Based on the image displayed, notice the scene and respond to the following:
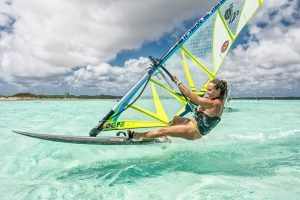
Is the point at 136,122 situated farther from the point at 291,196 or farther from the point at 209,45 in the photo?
the point at 291,196

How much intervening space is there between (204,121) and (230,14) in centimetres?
329

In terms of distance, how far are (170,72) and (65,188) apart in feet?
11.6

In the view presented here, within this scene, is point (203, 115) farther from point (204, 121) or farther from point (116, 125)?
point (116, 125)

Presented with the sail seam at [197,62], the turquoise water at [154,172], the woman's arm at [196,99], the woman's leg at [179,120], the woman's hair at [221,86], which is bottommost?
the turquoise water at [154,172]

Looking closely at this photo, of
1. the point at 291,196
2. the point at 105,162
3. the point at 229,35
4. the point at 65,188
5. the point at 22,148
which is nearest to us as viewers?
the point at 291,196

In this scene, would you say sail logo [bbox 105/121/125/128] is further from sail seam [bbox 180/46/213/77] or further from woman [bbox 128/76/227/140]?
sail seam [bbox 180/46/213/77]

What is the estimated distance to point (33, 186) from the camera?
5113 mm

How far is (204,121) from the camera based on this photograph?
5762 millimetres

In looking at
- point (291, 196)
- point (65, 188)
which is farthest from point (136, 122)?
point (291, 196)

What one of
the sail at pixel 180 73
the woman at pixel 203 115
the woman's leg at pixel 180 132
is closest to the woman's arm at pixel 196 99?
the woman at pixel 203 115

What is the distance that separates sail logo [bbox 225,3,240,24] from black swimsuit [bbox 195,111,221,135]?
2.99 meters

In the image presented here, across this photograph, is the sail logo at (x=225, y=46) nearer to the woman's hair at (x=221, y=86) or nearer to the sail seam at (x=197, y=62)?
the sail seam at (x=197, y=62)

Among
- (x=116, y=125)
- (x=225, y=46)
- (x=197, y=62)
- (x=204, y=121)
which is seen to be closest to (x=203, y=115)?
(x=204, y=121)

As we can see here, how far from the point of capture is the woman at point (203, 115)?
18.1ft
